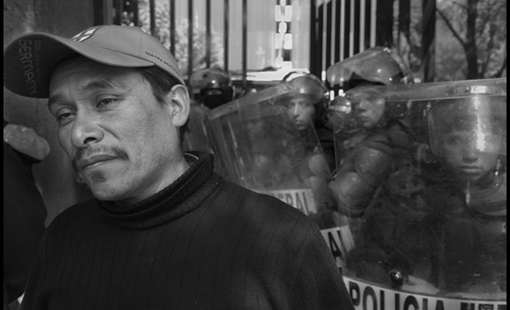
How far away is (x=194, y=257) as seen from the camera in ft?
4.18

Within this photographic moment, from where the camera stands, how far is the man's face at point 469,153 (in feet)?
6.43

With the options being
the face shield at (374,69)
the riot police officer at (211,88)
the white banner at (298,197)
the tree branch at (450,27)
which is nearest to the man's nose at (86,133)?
the white banner at (298,197)

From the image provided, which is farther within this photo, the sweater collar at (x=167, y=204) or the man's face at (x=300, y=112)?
the man's face at (x=300, y=112)

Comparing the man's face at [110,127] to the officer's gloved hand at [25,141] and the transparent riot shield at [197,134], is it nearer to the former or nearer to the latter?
the officer's gloved hand at [25,141]

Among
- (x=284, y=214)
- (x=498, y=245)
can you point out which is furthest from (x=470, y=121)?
(x=284, y=214)

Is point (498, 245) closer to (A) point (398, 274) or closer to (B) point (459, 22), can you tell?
(A) point (398, 274)

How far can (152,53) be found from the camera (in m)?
1.34

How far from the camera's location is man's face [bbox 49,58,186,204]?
128 cm

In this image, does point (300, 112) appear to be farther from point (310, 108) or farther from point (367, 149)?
point (367, 149)

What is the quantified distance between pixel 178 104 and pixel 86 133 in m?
0.23

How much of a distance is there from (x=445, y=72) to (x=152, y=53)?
11.9 feet

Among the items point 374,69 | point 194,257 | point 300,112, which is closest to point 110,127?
point 194,257

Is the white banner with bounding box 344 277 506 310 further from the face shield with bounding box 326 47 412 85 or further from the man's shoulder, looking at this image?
the face shield with bounding box 326 47 412 85

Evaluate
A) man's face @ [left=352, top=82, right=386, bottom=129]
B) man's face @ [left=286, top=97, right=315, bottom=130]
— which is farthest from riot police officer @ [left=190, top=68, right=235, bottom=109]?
man's face @ [left=352, top=82, right=386, bottom=129]
